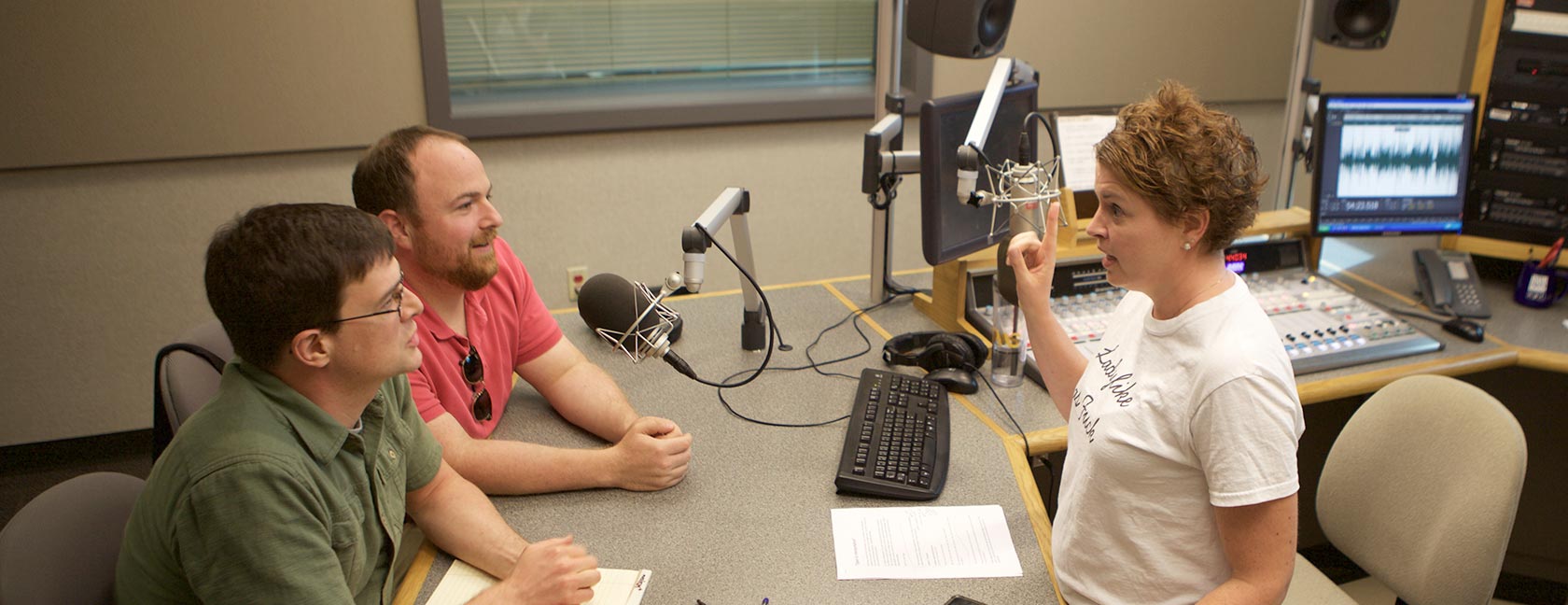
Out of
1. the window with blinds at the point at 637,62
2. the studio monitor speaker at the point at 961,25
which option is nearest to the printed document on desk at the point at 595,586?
the studio monitor speaker at the point at 961,25

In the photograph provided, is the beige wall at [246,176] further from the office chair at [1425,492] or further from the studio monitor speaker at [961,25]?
the office chair at [1425,492]

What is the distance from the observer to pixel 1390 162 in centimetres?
250

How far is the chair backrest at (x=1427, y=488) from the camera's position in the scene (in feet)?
5.05

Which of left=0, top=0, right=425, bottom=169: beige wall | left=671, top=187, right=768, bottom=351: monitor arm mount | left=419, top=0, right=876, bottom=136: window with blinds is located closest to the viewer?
left=671, top=187, right=768, bottom=351: monitor arm mount

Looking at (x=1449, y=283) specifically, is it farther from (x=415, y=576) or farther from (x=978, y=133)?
(x=415, y=576)

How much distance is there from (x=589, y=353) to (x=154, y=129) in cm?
170

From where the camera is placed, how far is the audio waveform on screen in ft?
8.13

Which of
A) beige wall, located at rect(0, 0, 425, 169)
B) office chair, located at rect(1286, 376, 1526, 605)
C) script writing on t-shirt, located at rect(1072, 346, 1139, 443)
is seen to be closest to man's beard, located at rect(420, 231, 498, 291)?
script writing on t-shirt, located at rect(1072, 346, 1139, 443)

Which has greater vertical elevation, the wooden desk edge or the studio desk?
the studio desk

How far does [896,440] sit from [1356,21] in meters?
1.77

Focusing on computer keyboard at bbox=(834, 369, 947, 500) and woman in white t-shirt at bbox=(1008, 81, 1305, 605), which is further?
computer keyboard at bbox=(834, 369, 947, 500)

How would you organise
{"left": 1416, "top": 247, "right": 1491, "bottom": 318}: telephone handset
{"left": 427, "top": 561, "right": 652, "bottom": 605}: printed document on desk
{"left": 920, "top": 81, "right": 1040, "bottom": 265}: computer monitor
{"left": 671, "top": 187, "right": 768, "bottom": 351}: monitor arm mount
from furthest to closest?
1. {"left": 1416, "top": 247, "right": 1491, "bottom": 318}: telephone handset
2. {"left": 920, "top": 81, "right": 1040, "bottom": 265}: computer monitor
3. {"left": 671, "top": 187, "right": 768, "bottom": 351}: monitor arm mount
4. {"left": 427, "top": 561, "right": 652, "bottom": 605}: printed document on desk

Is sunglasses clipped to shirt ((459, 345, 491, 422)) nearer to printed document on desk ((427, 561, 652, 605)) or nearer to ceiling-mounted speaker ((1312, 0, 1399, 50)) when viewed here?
printed document on desk ((427, 561, 652, 605))

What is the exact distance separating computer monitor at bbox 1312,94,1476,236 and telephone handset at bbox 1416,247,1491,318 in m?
0.09
